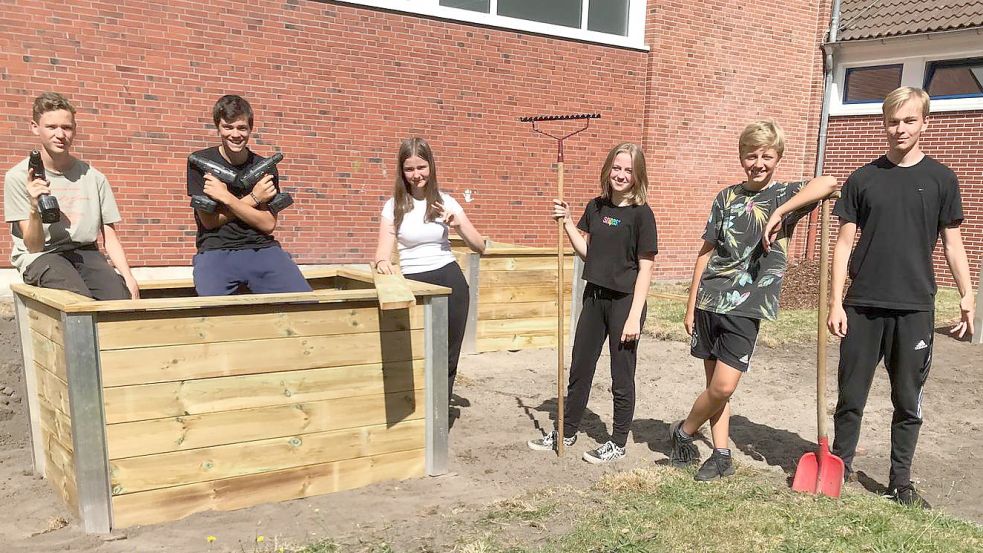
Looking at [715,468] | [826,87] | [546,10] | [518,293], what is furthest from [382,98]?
[826,87]

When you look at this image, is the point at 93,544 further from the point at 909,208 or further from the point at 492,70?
the point at 492,70

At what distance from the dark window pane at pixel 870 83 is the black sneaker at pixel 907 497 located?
37.5 ft

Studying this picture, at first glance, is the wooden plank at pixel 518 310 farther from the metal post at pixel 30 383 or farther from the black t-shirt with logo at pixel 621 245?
the metal post at pixel 30 383

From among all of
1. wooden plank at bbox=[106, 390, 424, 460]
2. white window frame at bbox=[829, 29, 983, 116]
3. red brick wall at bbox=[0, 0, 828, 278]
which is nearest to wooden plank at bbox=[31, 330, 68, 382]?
wooden plank at bbox=[106, 390, 424, 460]

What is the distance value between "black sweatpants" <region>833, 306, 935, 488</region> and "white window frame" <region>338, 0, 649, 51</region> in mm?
7975

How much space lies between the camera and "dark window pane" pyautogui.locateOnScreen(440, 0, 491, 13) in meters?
10.5

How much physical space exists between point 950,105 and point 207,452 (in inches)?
517

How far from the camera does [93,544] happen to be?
10.5 ft

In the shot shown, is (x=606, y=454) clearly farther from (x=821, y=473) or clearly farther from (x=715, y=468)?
(x=821, y=473)

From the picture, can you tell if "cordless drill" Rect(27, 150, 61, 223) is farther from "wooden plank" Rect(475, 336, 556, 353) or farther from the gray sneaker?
"wooden plank" Rect(475, 336, 556, 353)

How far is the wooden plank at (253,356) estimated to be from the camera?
3264 millimetres

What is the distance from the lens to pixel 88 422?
10.5 feet

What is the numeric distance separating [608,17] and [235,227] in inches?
375

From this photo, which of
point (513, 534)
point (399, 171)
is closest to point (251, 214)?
point (399, 171)
